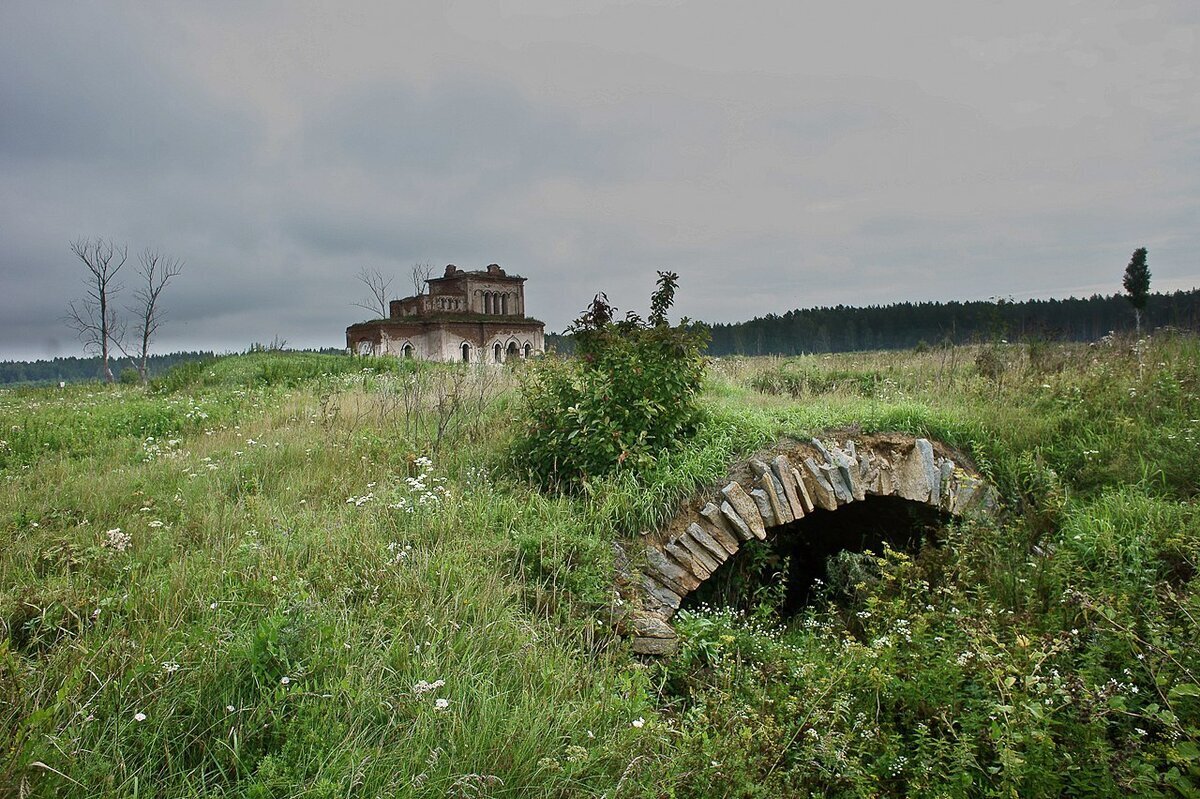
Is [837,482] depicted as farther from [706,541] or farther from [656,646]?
[656,646]

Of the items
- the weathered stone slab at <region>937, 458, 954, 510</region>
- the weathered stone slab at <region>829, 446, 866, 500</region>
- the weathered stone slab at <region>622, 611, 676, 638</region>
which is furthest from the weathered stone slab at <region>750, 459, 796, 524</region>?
the weathered stone slab at <region>937, 458, 954, 510</region>

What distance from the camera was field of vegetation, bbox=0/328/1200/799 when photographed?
2.42 m

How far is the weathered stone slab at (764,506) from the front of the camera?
5332 mm

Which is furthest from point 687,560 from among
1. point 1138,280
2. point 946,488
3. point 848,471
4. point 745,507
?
point 1138,280

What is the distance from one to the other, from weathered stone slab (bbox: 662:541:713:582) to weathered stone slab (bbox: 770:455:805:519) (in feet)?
3.38

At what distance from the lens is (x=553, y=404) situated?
19.7 feet

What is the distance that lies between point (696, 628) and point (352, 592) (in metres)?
2.42

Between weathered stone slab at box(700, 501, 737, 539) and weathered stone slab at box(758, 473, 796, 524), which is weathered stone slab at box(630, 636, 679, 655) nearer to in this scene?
weathered stone slab at box(700, 501, 737, 539)

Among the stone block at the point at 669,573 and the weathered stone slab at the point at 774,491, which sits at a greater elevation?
the weathered stone slab at the point at 774,491

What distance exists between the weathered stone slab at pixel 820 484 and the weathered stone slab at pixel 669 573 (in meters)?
1.46

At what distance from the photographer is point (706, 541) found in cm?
509

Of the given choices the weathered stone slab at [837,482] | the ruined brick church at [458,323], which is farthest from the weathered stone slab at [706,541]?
the ruined brick church at [458,323]

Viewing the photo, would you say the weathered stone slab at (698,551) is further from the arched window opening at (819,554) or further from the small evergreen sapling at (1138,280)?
the small evergreen sapling at (1138,280)

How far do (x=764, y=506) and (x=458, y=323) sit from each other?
30.4 m
